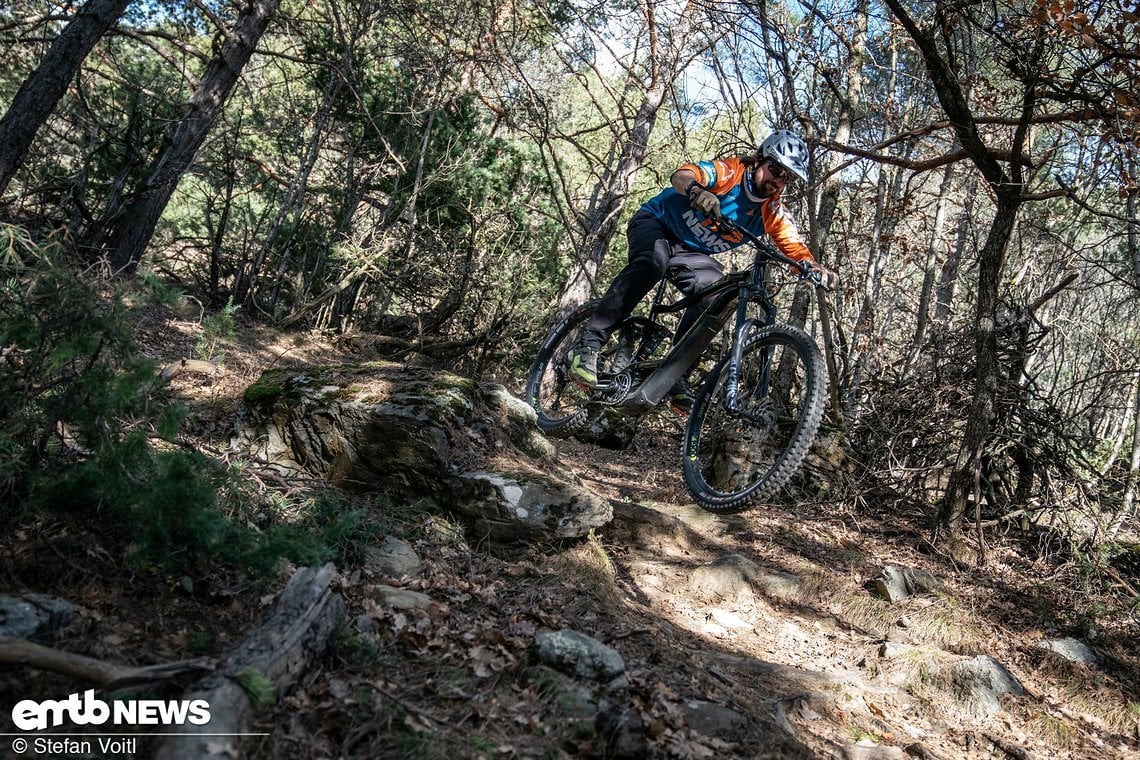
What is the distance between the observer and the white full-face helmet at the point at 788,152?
4.91m

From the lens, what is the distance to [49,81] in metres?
6.54

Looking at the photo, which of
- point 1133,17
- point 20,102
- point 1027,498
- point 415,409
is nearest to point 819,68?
point 1133,17

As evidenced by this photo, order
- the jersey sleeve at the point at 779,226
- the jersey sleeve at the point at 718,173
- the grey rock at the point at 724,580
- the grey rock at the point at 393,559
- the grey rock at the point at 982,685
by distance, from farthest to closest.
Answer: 1. the grey rock at the point at 724,580
2. the jersey sleeve at the point at 779,226
3. the jersey sleeve at the point at 718,173
4. the grey rock at the point at 982,685
5. the grey rock at the point at 393,559

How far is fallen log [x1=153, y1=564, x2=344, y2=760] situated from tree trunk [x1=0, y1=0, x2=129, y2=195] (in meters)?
5.47

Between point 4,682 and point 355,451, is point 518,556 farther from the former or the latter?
point 4,682

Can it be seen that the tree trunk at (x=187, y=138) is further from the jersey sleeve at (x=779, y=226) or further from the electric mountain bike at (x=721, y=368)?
the jersey sleeve at (x=779, y=226)

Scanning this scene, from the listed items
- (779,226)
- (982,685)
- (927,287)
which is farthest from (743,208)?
(927,287)

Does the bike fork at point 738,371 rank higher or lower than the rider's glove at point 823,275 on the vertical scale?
lower

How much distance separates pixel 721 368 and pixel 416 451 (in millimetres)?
2172

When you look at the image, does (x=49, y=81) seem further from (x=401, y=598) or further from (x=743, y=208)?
(x=743, y=208)

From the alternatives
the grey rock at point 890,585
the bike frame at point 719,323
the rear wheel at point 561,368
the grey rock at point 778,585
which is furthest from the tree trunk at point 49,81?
the grey rock at point 890,585

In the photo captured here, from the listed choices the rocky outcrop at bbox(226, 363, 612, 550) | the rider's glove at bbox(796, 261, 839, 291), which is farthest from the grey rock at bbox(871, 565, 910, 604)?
the rider's glove at bbox(796, 261, 839, 291)

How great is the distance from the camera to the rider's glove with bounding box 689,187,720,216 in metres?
5.04

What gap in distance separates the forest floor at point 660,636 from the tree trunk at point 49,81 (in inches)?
95.0
